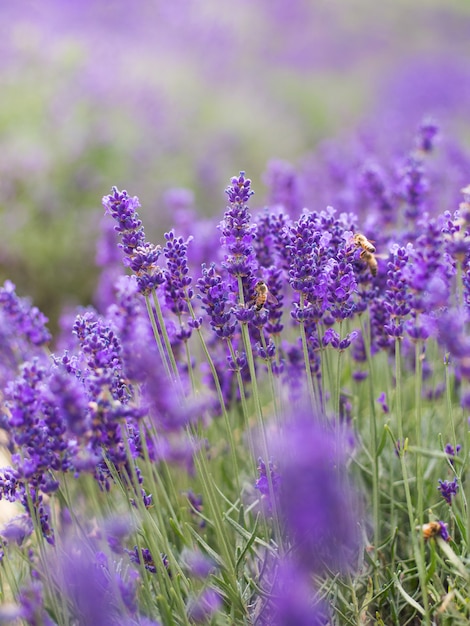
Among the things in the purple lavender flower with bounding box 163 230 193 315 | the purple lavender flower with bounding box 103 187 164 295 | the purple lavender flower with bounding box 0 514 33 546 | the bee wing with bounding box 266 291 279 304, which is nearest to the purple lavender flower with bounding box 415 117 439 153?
the bee wing with bounding box 266 291 279 304

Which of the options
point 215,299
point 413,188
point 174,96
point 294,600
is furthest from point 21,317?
point 174,96

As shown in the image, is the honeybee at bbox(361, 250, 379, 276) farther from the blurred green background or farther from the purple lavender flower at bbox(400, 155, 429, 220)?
the blurred green background

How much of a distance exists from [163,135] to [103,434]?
25.4ft

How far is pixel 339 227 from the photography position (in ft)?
6.63

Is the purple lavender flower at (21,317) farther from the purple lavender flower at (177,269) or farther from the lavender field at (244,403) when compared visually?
the purple lavender flower at (177,269)

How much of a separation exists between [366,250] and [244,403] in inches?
22.9

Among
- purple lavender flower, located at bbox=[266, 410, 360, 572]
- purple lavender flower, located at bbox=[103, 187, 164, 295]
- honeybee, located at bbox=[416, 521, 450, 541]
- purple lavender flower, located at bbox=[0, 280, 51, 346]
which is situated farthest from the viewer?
purple lavender flower, located at bbox=[0, 280, 51, 346]

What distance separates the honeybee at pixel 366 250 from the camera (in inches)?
76.4

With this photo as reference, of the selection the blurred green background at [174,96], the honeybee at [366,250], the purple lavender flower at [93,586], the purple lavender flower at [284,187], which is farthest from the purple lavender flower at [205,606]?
the blurred green background at [174,96]

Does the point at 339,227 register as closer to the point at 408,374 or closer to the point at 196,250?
the point at 408,374

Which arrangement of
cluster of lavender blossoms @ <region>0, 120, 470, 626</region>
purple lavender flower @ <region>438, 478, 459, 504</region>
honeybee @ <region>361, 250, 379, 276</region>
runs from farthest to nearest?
1. honeybee @ <region>361, 250, 379, 276</region>
2. purple lavender flower @ <region>438, 478, 459, 504</region>
3. cluster of lavender blossoms @ <region>0, 120, 470, 626</region>

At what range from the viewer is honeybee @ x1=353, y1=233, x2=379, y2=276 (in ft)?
6.37

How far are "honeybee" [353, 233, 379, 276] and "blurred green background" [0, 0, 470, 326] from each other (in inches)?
162

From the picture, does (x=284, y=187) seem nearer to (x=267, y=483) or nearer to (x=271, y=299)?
(x=271, y=299)
